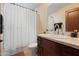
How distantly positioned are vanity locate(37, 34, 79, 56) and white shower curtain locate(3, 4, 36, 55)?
0.12 metres

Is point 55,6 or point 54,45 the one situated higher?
point 55,6

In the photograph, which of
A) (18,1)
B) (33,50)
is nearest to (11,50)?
(33,50)

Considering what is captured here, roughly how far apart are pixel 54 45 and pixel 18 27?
498 millimetres

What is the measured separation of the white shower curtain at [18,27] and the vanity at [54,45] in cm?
12

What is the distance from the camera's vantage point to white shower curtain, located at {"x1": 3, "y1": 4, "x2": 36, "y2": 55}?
1604 mm

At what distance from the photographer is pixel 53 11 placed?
1676mm

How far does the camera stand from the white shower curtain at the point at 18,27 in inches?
63.1

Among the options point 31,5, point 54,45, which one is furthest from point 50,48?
point 31,5

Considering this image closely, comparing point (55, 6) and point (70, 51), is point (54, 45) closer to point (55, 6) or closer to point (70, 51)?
point (70, 51)

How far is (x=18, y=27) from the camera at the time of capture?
163cm

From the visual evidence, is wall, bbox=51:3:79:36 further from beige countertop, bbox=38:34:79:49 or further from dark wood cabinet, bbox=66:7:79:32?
beige countertop, bbox=38:34:79:49

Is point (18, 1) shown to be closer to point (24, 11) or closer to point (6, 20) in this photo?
point (24, 11)

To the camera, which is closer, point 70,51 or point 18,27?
point 70,51

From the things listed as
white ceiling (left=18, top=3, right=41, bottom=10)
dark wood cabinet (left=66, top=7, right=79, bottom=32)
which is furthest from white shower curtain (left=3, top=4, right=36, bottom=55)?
dark wood cabinet (left=66, top=7, right=79, bottom=32)
